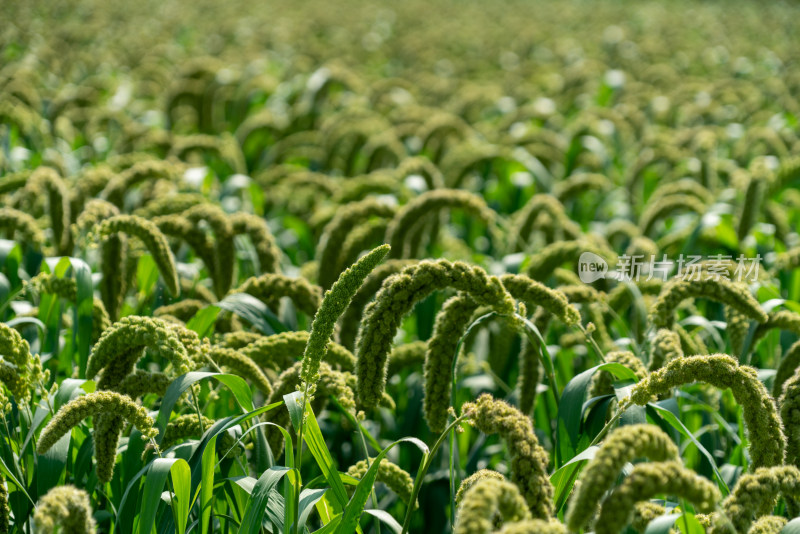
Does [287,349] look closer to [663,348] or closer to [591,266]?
[663,348]

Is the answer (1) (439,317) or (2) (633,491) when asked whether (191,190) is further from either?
(2) (633,491)

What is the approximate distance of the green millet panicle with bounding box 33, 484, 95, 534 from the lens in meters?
1.52

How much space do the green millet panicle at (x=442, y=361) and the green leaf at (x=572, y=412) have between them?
37 centimetres

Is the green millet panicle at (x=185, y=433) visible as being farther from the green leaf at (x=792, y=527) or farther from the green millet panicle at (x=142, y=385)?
the green leaf at (x=792, y=527)

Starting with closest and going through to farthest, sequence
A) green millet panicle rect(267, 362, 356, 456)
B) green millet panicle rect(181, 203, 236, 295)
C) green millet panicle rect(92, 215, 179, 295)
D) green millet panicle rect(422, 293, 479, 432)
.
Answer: green millet panicle rect(422, 293, 479, 432)
green millet panicle rect(267, 362, 356, 456)
green millet panicle rect(92, 215, 179, 295)
green millet panicle rect(181, 203, 236, 295)

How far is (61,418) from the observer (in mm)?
1960

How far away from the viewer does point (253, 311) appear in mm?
3207

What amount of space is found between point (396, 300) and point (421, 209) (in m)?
1.58

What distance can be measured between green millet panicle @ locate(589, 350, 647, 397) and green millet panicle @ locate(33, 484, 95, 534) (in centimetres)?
153

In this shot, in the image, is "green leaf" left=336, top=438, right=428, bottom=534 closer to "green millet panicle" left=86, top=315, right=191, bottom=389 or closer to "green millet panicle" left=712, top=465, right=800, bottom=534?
"green millet panicle" left=86, top=315, right=191, bottom=389

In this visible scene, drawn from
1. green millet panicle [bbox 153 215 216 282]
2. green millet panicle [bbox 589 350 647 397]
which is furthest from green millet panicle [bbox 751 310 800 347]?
green millet panicle [bbox 153 215 216 282]

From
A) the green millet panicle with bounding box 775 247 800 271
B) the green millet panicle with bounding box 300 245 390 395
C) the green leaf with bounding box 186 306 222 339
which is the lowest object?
the green millet panicle with bounding box 775 247 800 271

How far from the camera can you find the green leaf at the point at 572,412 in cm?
248

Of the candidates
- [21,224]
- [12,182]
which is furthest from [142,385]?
[12,182]
